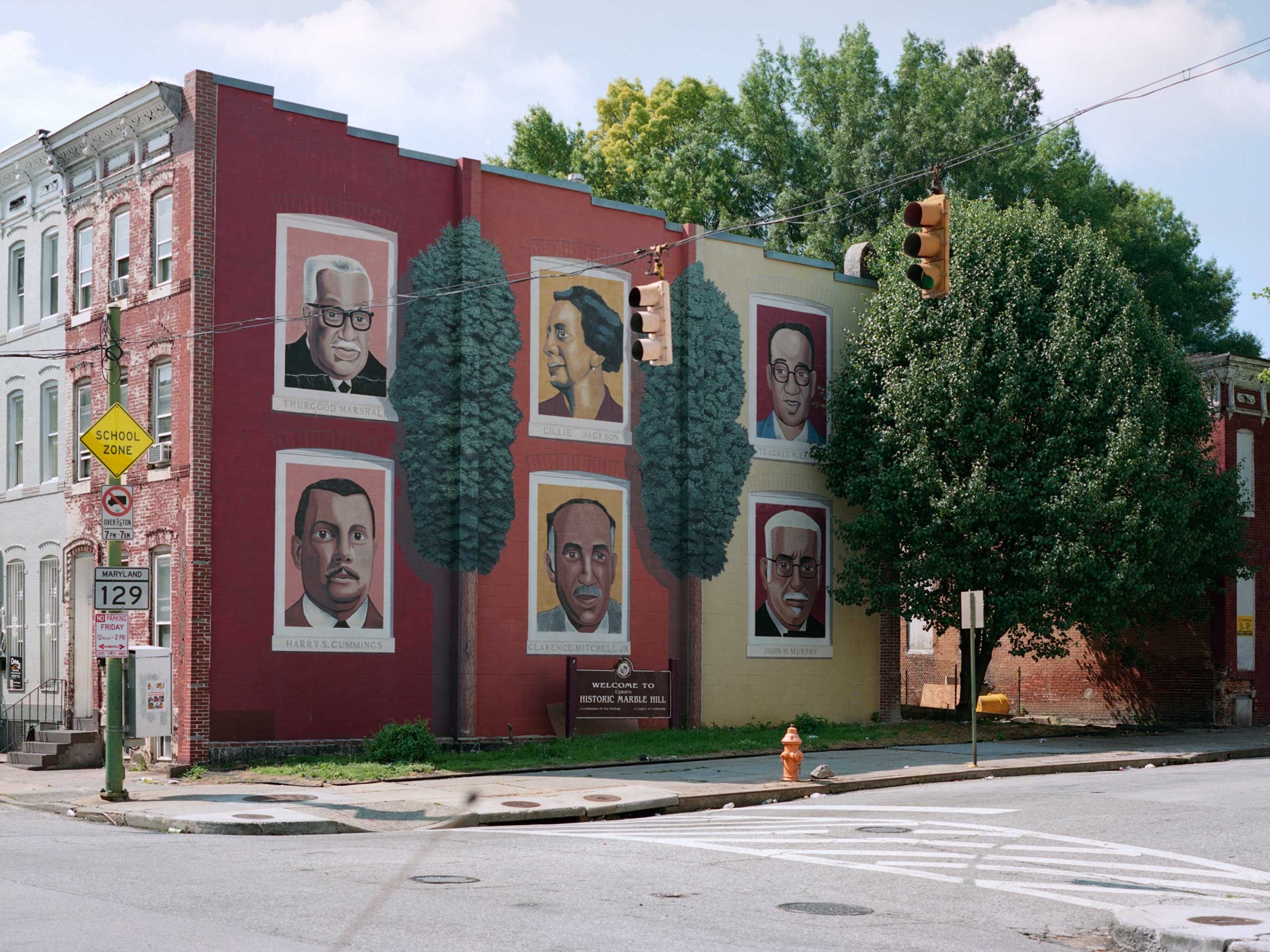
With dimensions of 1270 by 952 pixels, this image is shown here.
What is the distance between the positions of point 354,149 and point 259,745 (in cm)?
1100

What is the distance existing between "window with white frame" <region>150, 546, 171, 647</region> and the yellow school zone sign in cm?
561

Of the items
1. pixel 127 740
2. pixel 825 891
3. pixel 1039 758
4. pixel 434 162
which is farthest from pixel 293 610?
pixel 825 891

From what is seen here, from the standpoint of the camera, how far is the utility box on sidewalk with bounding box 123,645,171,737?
2383cm

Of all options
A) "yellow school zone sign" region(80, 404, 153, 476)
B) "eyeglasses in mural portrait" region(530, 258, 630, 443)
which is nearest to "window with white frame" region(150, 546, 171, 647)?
"yellow school zone sign" region(80, 404, 153, 476)

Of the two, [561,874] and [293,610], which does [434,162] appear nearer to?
[293,610]

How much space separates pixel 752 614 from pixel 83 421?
1449 cm

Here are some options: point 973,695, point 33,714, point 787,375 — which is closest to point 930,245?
point 973,695

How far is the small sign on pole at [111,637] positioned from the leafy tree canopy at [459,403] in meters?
7.73

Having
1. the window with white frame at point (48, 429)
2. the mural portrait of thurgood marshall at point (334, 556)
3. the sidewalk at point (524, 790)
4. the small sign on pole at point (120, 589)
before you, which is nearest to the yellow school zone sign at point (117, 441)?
the small sign on pole at point (120, 589)

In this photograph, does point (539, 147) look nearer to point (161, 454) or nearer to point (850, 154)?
point (850, 154)

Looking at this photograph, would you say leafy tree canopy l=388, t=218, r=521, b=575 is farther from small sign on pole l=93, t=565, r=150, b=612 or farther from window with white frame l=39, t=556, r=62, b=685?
window with white frame l=39, t=556, r=62, b=685

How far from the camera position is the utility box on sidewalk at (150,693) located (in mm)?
23828

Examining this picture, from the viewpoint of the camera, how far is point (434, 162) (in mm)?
27609

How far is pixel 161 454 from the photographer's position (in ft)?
84.8
